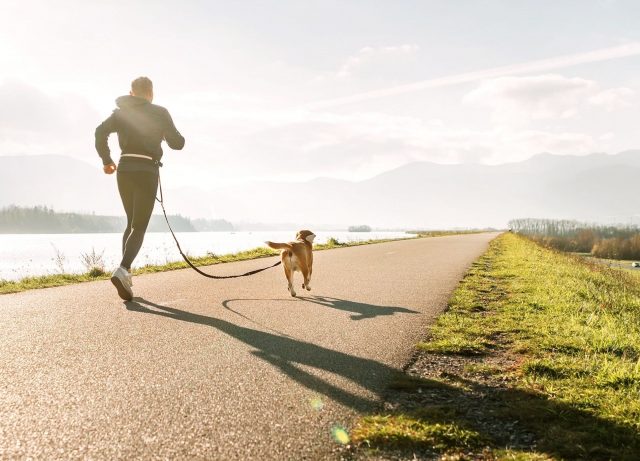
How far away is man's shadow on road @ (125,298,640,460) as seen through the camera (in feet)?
7.91

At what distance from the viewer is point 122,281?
233 inches

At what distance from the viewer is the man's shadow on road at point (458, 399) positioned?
2412 millimetres

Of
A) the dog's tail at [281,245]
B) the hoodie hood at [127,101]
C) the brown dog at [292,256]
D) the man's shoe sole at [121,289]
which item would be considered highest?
the hoodie hood at [127,101]

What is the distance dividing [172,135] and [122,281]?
7.15 ft

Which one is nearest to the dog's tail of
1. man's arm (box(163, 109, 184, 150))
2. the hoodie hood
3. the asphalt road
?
the asphalt road

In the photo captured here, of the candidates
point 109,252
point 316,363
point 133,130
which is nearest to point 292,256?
point 133,130

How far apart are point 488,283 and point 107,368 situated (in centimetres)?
832

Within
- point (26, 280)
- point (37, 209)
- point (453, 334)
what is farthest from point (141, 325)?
point (37, 209)

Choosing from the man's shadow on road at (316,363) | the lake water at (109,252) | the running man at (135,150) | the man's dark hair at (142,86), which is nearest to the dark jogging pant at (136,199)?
the running man at (135,150)

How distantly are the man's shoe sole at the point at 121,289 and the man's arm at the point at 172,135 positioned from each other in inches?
80.2

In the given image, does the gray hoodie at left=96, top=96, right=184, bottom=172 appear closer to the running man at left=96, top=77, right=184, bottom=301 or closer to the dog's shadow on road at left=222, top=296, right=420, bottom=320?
the running man at left=96, top=77, right=184, bottom=301

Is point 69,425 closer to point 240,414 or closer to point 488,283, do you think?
point 240,414

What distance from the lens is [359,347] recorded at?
166 inches

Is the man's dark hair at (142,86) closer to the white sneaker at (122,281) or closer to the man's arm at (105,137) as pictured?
the man's arm at (105,137)
